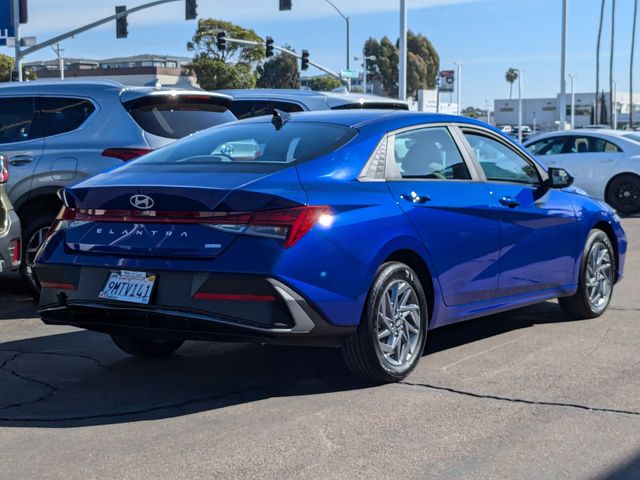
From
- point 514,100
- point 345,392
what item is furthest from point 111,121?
point 514,100

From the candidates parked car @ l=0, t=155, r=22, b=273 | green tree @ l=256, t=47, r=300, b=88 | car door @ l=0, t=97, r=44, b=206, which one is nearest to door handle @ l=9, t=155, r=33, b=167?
car door @ l=0, t=97, r=44, b=206

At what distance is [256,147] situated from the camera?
589 cm

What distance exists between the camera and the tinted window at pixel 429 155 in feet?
19.6

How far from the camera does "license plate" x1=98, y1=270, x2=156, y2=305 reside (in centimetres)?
517

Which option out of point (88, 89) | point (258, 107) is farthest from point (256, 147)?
point (258, 107)

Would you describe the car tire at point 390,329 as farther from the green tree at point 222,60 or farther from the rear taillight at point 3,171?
the green tree at point 222,60

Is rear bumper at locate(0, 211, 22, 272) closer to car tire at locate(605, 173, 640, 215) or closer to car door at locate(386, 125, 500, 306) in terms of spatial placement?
car door at locate(386, 125, 500, 306)

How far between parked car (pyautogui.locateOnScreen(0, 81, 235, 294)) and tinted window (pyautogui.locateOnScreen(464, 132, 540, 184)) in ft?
10.1

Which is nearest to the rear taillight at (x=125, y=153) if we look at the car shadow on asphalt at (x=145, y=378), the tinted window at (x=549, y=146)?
the car shadow on asphalt at (x=145, y=378)

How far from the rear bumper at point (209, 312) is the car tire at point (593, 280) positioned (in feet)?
9.64

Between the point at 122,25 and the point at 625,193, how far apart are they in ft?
71.4

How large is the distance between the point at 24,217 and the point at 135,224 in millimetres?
3905

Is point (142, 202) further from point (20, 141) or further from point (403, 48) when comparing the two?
point (403, 48)

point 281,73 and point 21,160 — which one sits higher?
point 281,73
